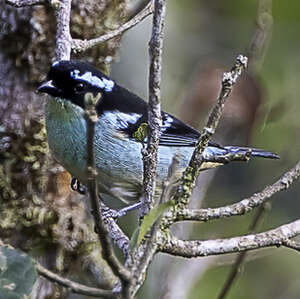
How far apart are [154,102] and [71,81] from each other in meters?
1.27

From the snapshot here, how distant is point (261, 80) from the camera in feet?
14.0

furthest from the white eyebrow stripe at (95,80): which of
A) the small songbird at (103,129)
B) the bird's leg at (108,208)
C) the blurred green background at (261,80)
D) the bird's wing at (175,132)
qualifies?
the blurred green background at (261,80)

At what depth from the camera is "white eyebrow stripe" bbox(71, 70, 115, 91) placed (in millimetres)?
3271

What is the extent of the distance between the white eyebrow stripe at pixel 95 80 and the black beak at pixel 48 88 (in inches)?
3.9

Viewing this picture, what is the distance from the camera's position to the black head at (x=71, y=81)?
126 inches

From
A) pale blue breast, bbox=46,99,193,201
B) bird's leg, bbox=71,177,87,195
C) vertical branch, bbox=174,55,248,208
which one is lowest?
bird's leg, bbox=71,177,87,195

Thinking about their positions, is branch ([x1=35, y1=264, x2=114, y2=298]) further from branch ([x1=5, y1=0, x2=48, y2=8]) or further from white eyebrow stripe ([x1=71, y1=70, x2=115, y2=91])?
branch ([x1=5, y1=0, x2=48, y2=8])

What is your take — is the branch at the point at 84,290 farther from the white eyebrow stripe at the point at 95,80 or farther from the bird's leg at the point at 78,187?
the bird's leg at the point at 78,187

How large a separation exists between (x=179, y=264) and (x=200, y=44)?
147 inches

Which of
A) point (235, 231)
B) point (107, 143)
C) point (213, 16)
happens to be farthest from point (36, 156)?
point (213, 16)

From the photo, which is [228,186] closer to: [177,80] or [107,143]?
[177,80]

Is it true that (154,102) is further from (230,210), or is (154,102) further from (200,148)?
(230,210)

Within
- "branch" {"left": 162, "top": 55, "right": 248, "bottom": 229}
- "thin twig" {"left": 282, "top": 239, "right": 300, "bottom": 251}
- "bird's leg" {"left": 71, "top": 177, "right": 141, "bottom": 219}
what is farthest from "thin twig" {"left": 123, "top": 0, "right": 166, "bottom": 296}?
"bird's leg" {"left": 71, "top": 177, "right": 141, "bottom": 219}

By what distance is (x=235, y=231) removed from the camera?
14.9ft
